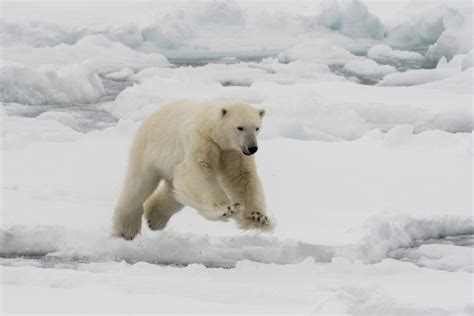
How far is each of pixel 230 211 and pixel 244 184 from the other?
328 millimetres

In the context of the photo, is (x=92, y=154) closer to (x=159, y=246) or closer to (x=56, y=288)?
(x=159, y=246)

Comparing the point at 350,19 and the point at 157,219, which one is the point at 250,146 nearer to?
the point at 157,219

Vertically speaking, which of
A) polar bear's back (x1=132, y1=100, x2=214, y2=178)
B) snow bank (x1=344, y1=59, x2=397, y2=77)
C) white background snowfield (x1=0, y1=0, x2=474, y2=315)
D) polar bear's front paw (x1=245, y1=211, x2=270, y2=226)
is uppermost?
polar bear's back (x1=132, y1=100, x2=214, y2=178)

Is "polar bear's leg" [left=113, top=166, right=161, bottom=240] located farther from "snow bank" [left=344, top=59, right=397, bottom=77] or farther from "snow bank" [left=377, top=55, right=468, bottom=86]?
"snow bank" [left=344, top=59, right=397, bottom=77]

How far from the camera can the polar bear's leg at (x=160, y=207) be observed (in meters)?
4.38

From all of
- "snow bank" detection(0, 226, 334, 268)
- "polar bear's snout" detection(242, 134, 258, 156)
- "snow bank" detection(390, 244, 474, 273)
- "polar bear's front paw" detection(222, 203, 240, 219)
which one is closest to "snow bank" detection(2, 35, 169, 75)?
"snow bank" detection(0, 226, 334, 268)

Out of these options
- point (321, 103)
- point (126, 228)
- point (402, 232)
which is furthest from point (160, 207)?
point (321, 103)

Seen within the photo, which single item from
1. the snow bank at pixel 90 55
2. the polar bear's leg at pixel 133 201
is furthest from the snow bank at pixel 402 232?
the snow bank at pixel 90 55

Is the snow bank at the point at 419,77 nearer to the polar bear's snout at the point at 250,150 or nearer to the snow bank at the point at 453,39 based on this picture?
the snow bank at the point at 453,39

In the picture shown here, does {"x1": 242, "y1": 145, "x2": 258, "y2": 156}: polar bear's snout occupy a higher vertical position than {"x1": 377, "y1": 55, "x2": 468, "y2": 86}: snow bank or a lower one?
higher

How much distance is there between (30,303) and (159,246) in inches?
68.8

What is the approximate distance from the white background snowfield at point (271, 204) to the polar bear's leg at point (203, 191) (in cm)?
26

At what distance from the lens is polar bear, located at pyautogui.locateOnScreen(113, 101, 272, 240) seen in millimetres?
3582

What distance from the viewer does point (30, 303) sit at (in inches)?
97.7
